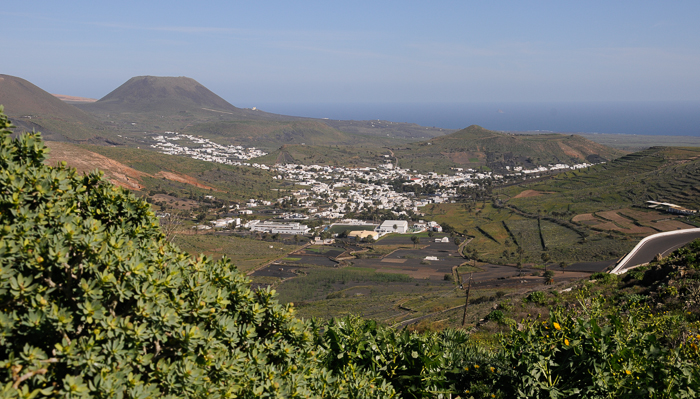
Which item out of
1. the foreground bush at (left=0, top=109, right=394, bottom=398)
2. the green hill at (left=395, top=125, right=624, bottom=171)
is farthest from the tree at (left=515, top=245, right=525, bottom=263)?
the green hill at (left=395, top=125, right=624, bottom=171)

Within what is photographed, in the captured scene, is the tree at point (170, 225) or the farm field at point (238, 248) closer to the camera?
the tree at point (170, 225)

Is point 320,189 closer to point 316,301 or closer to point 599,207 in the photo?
point 599,207

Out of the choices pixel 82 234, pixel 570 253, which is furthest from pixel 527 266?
pixel 82 234

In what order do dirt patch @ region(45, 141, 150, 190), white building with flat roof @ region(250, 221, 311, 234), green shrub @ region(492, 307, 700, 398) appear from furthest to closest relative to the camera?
dirt patch @ region(45, 141, 150, 190) < white building with flat roof @ region(250, 221, 311, 234) < green shrub @ region(492, 307, 700, 398)

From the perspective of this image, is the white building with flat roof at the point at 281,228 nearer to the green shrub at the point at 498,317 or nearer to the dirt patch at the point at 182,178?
the dirt patch at the point at 182,178

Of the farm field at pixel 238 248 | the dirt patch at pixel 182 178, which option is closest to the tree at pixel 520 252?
the farm field at pixel 238 248

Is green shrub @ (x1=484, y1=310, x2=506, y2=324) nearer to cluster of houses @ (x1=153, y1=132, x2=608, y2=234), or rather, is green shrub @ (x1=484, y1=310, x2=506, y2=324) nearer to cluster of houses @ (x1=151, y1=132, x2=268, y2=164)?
cluster of houses @ (x1=153, y1=132, x2=608, y2=234)
